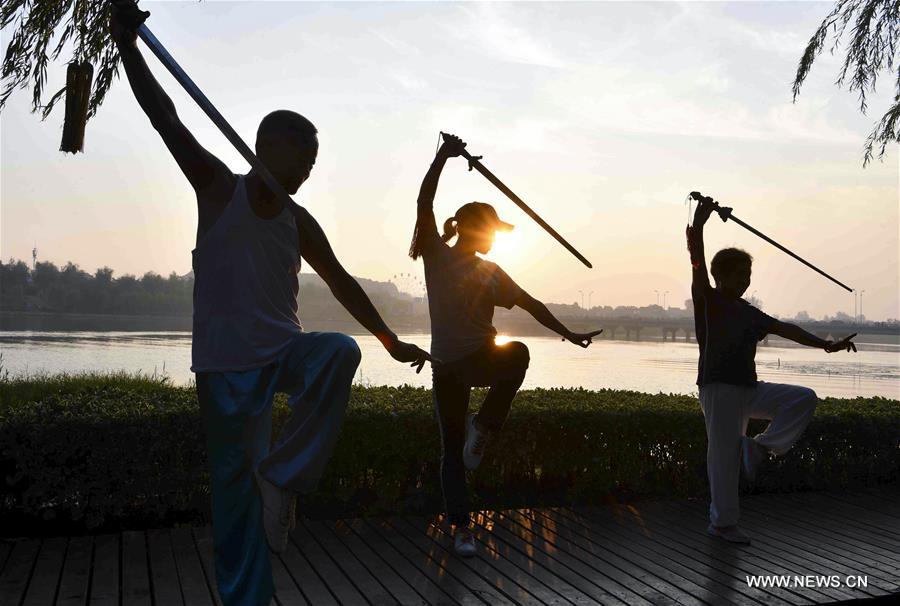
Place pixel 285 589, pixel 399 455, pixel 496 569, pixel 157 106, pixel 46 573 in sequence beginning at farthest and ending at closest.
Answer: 1. pixel 399 455
2. pixel 496 569
3. pixel 46 573
4. pixel 285 589
5. pixel 157 106

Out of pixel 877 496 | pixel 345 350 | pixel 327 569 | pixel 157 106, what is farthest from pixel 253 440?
pixel 877 496

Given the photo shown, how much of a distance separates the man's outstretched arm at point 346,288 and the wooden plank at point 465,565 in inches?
69.0

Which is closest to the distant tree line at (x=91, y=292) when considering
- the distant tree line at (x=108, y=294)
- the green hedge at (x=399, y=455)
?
the distant tree line at (x=108, y=294)

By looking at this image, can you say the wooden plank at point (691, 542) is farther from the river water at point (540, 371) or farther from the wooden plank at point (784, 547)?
the river water at point (540, 371)

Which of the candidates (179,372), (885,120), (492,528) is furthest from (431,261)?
(179,372)

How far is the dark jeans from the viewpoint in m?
5.45

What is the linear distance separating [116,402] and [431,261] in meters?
2.74

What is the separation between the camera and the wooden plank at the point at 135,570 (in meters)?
4.33

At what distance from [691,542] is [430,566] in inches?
78.6

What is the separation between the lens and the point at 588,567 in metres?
5.11

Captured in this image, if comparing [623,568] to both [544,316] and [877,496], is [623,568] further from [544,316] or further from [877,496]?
[877,496]

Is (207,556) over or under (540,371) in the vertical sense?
over

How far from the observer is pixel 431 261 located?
5.48 meters

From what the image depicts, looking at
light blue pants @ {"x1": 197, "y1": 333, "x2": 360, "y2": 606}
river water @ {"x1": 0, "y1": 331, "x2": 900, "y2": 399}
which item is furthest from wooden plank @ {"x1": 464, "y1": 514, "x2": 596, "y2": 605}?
river water @ {"x1": 0, "y1": 331, "x2": 900, "y2": 399}
